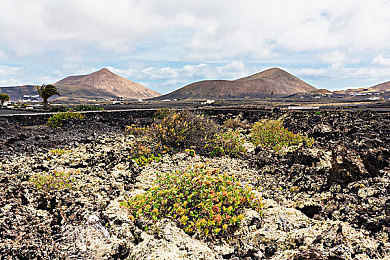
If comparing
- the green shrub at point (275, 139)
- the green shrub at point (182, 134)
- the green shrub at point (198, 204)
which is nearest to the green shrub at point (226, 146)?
the green shrub at point (182, 134)

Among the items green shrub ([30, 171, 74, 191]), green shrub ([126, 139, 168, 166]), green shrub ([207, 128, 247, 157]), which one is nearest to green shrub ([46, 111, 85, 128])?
green shrub ([126, 139, 168, 166])

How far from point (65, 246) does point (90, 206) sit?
1077mm

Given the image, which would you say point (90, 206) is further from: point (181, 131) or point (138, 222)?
point (181, 131)

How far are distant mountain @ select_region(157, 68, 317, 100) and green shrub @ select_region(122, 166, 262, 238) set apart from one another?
114 metres

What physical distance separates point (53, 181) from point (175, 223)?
9.07ft

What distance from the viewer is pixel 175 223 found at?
12.3 feet

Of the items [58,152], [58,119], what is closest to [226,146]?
[58,152]

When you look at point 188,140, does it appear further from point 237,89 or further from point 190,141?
point 237,89

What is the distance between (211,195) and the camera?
419cm

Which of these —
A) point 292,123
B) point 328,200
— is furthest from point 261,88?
point 328,200

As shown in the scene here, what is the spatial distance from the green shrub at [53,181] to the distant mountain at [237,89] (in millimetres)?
113328

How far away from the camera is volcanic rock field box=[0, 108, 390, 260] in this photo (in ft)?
10.2

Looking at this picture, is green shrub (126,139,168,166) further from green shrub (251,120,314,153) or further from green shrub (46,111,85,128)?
green shrub (46,111,85,128)

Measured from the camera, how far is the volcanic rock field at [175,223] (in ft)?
10.2
